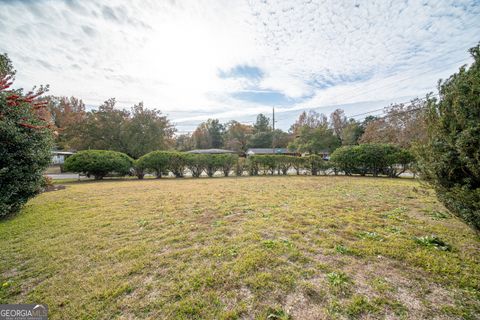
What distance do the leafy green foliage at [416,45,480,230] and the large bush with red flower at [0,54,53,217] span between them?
729 cm

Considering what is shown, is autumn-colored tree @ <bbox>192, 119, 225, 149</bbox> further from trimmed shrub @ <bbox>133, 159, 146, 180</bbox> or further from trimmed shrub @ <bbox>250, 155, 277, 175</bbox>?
trimmed shrub @ <bbox>250, 155, 277, 175</bbox>

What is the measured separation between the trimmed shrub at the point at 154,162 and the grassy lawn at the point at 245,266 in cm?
954

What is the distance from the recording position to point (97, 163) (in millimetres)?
12906

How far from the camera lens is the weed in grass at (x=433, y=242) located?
9.59ft

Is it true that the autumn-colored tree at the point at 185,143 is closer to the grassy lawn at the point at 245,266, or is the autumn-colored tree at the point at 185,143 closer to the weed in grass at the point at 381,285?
the grassy lawn at the point at 245,266

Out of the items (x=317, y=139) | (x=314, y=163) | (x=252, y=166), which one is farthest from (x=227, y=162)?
(x=317, y=139)

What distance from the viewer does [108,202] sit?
6.38m

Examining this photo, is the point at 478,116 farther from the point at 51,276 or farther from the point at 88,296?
the point at 51,276

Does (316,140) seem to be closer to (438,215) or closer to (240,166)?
(240,166)

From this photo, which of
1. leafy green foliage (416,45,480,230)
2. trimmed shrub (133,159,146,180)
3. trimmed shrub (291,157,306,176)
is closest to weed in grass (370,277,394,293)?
leafy green foliage (416,45,480,230)

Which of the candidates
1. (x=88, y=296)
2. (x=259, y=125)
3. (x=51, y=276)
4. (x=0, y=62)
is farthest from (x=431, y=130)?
(x=259, y=125)

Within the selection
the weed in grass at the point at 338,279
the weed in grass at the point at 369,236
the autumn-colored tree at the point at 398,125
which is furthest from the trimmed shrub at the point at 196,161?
the autumn-colored tree at the point at 398,125

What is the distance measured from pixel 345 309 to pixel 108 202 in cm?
712

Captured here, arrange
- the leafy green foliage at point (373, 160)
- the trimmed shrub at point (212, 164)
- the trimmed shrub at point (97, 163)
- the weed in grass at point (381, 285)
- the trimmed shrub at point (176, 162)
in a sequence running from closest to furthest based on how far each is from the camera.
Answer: the weed in grass at point (381, 285) < the leafy green foliage at point (373, 160) < the trimmed shrub at point (97, 163) < the trimmed shrub at point (176, 162) < the trimmed shrub at point (212, 164)
